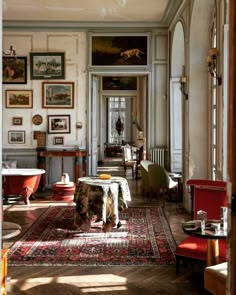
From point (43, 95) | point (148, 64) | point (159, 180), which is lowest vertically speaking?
point (159, 180)

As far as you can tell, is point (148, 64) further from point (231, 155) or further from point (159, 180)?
point (231, 155)

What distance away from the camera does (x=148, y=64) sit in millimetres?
11062

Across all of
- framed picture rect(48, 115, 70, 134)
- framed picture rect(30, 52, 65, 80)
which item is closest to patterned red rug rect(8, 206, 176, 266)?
framed picture rect(48, 115, 70, 134)

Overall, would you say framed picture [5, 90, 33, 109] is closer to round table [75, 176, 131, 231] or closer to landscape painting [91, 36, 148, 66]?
landscape painting [91, 36, 148, 66]

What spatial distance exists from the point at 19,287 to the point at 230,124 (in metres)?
2.95

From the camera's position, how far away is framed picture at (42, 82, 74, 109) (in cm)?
1110

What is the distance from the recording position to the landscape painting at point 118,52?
11062mm

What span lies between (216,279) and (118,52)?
8431 millimetres

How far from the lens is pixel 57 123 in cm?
1114

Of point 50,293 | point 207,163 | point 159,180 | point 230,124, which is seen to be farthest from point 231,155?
point 159,180

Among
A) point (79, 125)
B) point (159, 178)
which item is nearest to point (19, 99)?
point (79, 125)

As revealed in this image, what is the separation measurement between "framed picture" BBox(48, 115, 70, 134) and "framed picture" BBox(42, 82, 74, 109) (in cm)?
25

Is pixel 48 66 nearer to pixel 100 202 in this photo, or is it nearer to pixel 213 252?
pixel 100 202

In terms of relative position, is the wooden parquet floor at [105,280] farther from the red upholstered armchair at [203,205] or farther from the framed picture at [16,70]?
the framed picture at [16,70]
